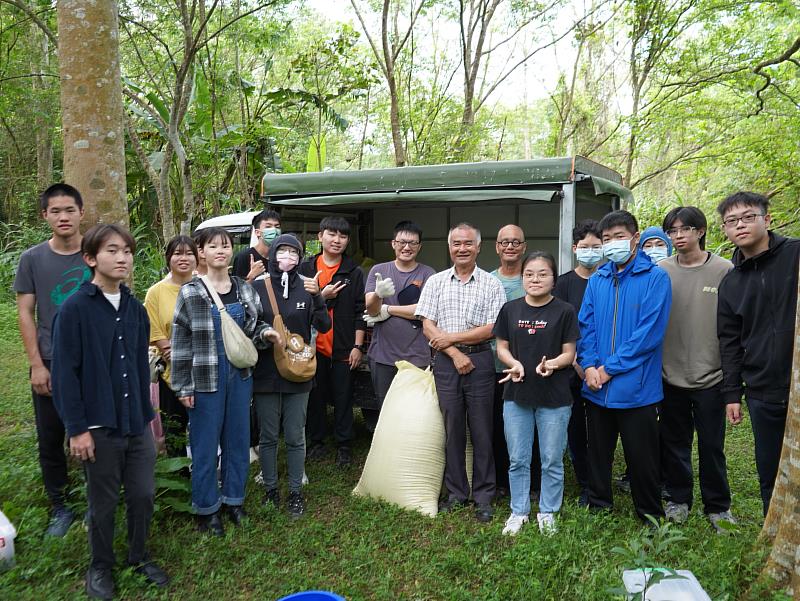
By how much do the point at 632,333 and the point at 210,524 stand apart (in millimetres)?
2661

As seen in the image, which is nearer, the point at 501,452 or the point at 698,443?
the point at 698,443

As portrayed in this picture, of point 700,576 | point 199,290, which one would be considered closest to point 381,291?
point 199,290

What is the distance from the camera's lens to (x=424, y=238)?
27.6 feet

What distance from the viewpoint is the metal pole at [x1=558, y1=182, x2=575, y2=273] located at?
4484 mm

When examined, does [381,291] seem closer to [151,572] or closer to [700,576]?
[151,572]

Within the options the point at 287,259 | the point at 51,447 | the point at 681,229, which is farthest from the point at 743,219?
the point at 51,447

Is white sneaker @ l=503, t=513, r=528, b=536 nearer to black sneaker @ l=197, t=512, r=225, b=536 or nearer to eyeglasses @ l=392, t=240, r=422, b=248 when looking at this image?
black sneaker @ l=197, t=512, r=225, b=536

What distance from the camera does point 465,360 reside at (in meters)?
3.76

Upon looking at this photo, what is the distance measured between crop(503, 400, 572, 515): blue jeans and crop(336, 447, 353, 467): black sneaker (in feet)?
5.05

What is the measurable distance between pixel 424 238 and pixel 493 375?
4.76m

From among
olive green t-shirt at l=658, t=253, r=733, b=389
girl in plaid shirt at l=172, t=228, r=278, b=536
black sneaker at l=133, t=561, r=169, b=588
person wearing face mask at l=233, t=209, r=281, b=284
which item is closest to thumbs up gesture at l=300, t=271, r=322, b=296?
girl in plaid shirt at l=172, t=228, r=278, b=536

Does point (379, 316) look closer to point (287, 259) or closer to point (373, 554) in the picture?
point (287, 259)

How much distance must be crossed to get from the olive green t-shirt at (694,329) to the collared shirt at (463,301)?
41.1 inches

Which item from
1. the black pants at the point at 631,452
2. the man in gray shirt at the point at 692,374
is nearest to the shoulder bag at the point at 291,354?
the black pants at the point at 631,452
